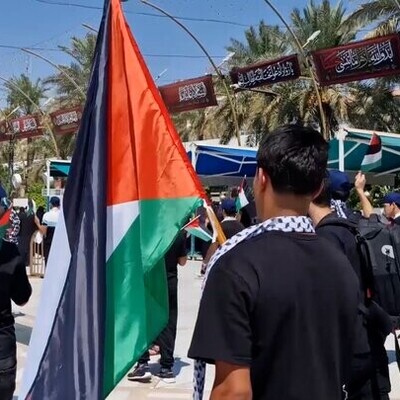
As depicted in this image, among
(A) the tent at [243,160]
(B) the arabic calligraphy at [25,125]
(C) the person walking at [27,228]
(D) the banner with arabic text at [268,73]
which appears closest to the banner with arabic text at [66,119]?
(B) the arabic calligraphy at [25,125]

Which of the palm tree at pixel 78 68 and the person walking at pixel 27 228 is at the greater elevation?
the palm tree at pixel 78 68

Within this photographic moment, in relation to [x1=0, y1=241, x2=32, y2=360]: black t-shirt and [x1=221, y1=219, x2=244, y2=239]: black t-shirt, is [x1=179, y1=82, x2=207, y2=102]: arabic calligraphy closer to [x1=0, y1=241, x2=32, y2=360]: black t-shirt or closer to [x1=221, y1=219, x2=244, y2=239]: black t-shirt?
[x1=221, y1=219, x2=244, y2=239]: black t-shirt

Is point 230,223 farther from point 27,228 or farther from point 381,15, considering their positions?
point 381,15

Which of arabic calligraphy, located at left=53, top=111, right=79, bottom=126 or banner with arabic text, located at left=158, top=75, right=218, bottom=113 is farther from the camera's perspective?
arabic calligraphy, located at left=53, top=111, right=79, bottom=126

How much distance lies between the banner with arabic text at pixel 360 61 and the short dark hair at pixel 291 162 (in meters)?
14.3

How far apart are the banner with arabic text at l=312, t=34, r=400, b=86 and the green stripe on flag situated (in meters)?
13.6

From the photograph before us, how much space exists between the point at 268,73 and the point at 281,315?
760 inches

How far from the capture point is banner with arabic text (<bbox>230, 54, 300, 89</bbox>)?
19781mm

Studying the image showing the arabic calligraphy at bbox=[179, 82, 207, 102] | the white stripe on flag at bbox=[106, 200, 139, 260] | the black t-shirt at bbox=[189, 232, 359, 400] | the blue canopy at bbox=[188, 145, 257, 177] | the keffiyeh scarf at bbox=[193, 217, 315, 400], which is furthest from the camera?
the arabic calligraphy at bbox=[179, 82, 207, 102]

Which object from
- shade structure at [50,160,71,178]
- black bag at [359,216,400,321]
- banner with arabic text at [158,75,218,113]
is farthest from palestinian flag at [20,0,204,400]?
banner with arabic text at [158,75,218,113]

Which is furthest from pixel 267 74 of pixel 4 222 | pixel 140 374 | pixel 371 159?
pixel 4 222

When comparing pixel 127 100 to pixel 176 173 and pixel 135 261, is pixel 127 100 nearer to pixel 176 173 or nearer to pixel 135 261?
pixel 176 173

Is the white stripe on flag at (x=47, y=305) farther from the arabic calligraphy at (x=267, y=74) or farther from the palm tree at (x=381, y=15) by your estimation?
the palm tree at (x=381, y=15)

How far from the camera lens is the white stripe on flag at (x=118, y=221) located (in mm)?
2875
